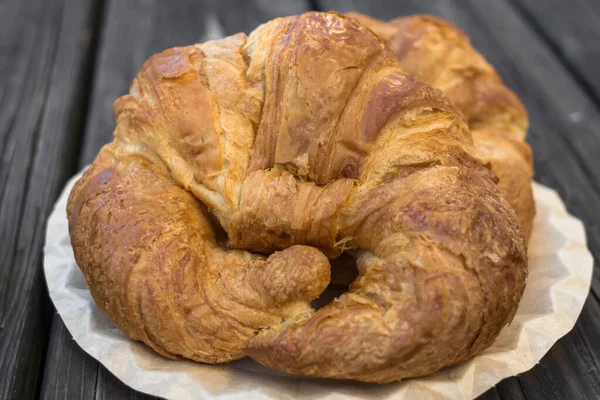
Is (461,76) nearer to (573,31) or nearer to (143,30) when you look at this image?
(573,31)

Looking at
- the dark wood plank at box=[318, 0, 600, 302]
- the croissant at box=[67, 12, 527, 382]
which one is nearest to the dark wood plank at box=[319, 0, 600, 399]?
the dark wood plank at box=[318, 0, 600, 302]

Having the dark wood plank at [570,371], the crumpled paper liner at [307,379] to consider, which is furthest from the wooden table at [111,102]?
the crumpled paper liner at [307,379]

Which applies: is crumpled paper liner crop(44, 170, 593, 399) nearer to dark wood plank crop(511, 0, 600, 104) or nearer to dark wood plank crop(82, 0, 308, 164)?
dark wood plank crop(82, 0, 308, 164)

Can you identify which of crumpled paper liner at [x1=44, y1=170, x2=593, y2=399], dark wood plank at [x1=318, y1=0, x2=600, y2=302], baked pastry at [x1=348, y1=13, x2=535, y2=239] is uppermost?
baked pastry at [x1=348, y1=13, x2=535, y2=239]

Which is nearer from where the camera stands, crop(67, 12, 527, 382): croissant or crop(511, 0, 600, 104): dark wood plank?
crop(67, 12, 527, 382): croissant

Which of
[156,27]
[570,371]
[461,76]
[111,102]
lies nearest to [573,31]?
[461,76]

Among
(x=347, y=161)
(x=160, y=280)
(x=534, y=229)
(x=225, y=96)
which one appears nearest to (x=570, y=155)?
(x=534, y=229)

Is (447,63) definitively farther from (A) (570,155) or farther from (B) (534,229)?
(A) (570,155)
